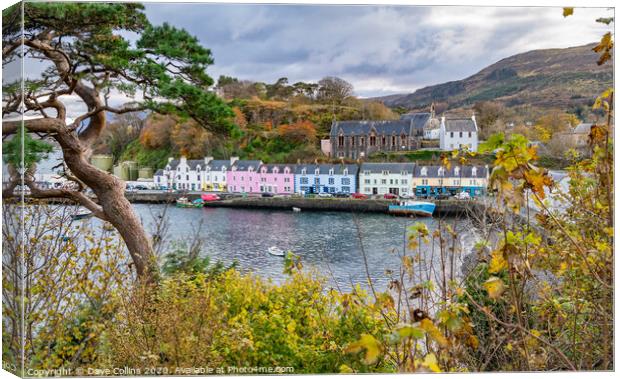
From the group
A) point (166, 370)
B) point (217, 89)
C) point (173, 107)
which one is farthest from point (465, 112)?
point (166, 370)

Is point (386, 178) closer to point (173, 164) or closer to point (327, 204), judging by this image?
point (327, 204)

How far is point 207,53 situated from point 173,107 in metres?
0.49

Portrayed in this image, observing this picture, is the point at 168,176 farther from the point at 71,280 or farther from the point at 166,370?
the point at 166,370

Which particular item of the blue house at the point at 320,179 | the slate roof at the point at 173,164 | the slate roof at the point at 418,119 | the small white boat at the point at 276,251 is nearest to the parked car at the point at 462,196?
the slate roof at the point at 418,119

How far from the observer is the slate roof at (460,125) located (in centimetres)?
543

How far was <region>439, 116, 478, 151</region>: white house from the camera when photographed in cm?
534

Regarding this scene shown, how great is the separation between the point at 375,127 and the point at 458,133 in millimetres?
672

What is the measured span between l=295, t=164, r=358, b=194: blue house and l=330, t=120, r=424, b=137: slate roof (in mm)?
286

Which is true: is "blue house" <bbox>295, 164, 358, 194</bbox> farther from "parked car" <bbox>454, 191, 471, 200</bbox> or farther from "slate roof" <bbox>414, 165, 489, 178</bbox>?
"parked car" <bbox>454, 191, 471, 200</bbox>

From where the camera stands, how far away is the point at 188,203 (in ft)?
18.1

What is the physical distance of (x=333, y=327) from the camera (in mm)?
4695

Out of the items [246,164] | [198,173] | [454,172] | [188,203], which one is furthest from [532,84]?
[188,203]

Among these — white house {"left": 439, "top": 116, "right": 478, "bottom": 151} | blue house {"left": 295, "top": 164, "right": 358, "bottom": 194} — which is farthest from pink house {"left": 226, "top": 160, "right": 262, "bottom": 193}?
white house {"left": 439, "top": 116, "right": 478, "bottom": 151}

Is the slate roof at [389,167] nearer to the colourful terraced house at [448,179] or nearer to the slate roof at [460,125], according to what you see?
the colourful terraced house at [448,179]
